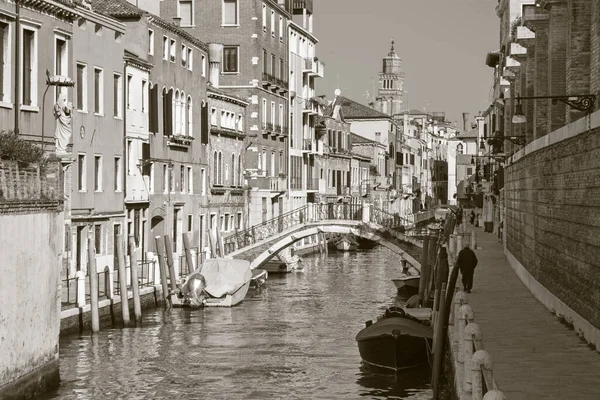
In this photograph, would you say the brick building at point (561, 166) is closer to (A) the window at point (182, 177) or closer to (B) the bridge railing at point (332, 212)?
(A) the window at point (182, 177)

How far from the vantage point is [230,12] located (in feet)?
175

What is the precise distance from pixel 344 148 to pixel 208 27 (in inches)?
969

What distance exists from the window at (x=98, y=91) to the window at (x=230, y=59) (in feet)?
67.6

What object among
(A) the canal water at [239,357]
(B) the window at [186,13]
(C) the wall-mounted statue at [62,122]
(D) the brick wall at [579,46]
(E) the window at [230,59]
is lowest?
(A) the canal water at [239,357]

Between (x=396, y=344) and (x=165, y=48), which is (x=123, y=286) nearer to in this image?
(x=396, y=344)

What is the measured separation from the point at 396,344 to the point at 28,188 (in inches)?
303

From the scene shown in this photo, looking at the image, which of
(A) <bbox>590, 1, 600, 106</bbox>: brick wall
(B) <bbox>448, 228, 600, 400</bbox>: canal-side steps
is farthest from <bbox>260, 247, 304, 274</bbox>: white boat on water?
(A) <bbox>590, 1, 600, 106</bbox>: brick wall

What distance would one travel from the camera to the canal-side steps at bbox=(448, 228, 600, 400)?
432 inches

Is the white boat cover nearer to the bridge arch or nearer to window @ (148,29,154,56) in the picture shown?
window @ (148,29,154,56)

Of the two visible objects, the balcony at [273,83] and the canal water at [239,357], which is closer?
the canal water at [239,357]

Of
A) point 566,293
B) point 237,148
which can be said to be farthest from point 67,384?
point 237,148

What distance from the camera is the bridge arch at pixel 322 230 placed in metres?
44.6

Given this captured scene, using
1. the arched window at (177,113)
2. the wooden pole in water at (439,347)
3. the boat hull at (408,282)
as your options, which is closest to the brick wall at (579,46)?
the wooden pole in water at (439,347)

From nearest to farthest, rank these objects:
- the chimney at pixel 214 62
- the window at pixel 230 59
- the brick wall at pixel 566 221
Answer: the brick wall at pixel 566 221
the chimney at pixel 214 62
the window at pixel 230 59
